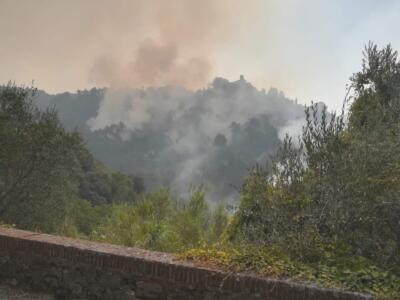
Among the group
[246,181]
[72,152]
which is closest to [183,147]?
[72,152]

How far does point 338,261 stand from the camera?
4.72 meters

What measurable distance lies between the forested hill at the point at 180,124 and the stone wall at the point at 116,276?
8763cm

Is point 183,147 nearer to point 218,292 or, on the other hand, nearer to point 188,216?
point 188,216

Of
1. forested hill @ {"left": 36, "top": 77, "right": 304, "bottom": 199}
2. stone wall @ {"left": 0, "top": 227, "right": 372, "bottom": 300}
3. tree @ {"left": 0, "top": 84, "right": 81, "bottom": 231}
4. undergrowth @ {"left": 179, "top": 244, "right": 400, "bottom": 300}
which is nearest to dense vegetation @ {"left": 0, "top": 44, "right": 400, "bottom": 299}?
undergrowth @ {"left": 179, "top": 244, "right": 400, "bottom": 300}

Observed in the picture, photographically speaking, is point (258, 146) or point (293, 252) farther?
point (258, 146)

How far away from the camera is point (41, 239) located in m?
5.68

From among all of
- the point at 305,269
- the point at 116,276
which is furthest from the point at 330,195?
the point at 116,276

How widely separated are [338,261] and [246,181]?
2962 mm

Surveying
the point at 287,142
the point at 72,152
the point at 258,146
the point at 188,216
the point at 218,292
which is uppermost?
the point at 258,146

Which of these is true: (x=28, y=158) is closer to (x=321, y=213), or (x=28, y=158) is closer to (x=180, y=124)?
(x=321, y=213)

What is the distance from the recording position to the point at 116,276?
5.05 m

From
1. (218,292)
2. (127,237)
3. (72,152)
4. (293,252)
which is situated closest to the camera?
(218,292)

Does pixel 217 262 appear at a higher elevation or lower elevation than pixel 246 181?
lower

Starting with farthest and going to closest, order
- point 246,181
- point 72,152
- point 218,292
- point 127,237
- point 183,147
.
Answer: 1. point 183,147
2. point 72,152
3. point 127,237
4. point 246,181
5. point 218,292
